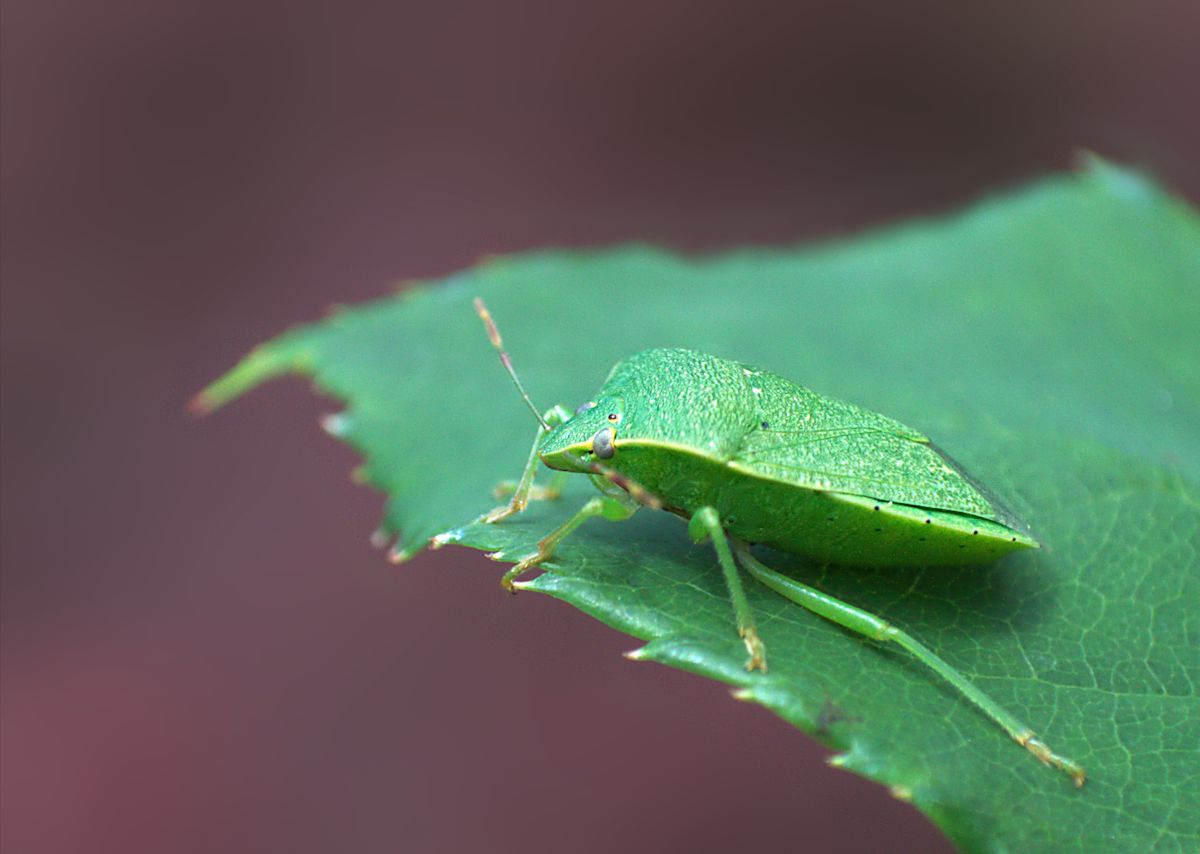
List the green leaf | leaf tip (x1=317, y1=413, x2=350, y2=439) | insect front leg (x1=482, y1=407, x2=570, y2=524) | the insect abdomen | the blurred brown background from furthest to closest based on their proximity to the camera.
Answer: the blurred brown background < leaf tip (x1=317, y1=413, x2=350, y2=439) < insect front leg (x1=482, y1=407, x2=570, y2=524) < the insect abdomen < the green leaf

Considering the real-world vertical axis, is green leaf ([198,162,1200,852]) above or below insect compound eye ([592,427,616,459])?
below

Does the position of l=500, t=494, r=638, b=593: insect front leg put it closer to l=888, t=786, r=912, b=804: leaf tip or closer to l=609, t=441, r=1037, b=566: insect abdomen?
l=609, t=441, r=1037, b=566: insect abdomen

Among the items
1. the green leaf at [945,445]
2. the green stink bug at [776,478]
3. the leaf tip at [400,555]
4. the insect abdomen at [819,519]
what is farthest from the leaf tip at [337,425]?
the insect abdomen at [819,519]

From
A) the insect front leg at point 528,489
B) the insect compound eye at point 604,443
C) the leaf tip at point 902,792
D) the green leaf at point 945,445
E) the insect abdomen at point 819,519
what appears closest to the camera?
the leaf tip at point 902,792

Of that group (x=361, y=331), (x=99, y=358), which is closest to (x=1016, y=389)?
(x=361, y=331)

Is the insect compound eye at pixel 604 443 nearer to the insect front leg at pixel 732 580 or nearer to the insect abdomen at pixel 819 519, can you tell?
the insect abdomen at pixel 819 519

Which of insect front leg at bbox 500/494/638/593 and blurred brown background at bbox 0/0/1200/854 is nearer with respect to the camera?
insect front leg at bbox 500/494/638/593

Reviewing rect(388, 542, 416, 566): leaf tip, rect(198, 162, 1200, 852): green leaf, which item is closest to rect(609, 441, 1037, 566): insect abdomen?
rect(198, 162, 1200, 852): green leaf

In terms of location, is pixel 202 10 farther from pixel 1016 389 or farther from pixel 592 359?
pixel 1016 389
